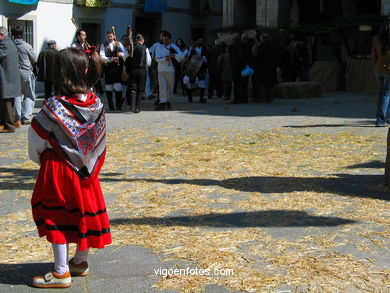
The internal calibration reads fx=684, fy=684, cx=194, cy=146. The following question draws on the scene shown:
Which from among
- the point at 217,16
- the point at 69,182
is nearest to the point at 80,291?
the point at 69,182

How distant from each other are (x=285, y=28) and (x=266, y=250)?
74.2 feet

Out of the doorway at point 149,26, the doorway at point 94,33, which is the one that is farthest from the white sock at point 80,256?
the doorway at point 149,26

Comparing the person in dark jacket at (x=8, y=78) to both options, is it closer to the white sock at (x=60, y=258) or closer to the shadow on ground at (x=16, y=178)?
the shadow on ground at (x=16, y=178)

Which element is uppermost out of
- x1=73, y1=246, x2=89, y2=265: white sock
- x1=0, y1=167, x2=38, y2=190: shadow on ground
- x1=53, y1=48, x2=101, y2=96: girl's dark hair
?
x1=53, y1=48, x2=101, y2=96: girl's dark hair

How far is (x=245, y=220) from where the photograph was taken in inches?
217

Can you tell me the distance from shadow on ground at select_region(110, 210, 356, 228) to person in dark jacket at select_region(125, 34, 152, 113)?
952cm

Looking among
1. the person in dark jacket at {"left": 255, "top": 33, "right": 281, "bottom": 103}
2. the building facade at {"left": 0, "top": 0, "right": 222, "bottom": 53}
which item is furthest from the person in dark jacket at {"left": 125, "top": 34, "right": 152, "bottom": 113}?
the building facade at {"left": 0, "top": 0, "right": 222, "bottom": 53}

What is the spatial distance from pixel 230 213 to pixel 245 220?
0.27 m

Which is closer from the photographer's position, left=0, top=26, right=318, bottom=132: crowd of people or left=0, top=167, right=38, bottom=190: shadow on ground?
left=0, top=167, right=38, bottom=190: shadow on ground

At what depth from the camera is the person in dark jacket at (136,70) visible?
48.6 feet

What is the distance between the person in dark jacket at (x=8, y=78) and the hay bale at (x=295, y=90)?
10641 mm

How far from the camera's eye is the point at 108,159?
8.72 metres

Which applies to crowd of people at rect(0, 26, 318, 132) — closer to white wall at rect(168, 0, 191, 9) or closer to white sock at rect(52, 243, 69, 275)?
white sock at rect(52, 243, 69, 275)

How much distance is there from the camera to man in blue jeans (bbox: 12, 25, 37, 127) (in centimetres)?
1196
